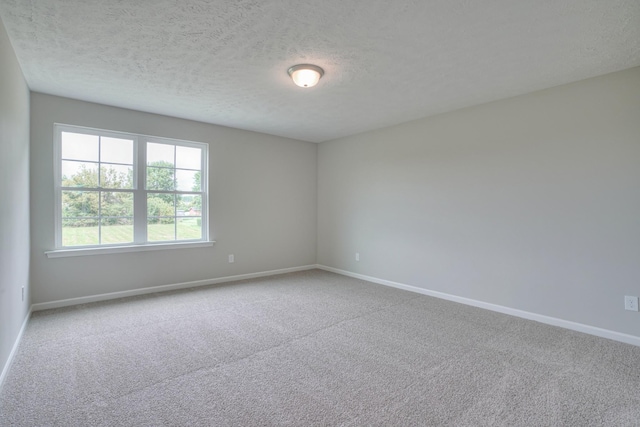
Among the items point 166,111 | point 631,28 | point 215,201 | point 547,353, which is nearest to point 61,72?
point 166,111

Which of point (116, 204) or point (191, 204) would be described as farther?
point (191, 204)

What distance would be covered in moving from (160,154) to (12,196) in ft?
6.53

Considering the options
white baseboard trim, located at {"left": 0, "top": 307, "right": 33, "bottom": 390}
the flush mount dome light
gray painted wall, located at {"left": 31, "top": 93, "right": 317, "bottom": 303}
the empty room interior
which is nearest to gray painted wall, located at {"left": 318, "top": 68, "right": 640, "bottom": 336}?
the empty room interior

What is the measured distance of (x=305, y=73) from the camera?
2.77 m

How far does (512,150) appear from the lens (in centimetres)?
351

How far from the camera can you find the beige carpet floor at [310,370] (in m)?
1.81

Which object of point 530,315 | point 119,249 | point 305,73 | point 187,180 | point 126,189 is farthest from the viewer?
point 187,180

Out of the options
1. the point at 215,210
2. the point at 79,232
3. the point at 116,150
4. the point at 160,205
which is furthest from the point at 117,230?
the point at 215,210

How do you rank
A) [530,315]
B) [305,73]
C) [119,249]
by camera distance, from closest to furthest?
1. [305,73]
2. [530,315]
3. [119,249]

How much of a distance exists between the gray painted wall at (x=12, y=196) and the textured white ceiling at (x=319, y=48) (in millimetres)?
271

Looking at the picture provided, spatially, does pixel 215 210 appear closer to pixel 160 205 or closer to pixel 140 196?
pixel 160 205

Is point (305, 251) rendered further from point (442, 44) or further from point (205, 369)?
point (442, 44)

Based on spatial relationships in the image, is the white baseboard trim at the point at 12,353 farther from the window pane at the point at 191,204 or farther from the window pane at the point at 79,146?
the window pane at the point at 191,204

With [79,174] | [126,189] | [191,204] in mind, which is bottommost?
[191,204]
